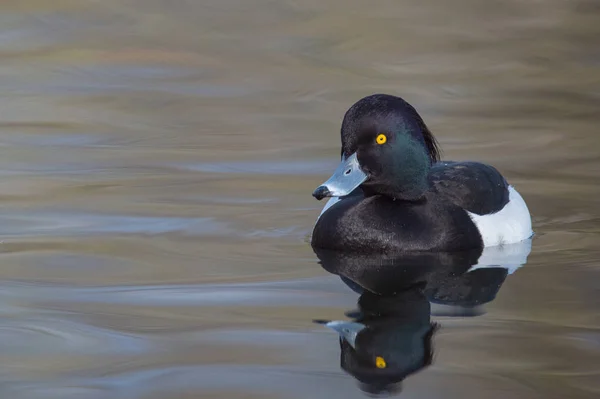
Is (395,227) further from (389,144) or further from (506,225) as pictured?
(506,225)

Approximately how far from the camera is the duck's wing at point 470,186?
23.7 feet

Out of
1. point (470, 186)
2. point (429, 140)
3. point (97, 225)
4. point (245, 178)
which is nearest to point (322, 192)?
point (429, 140)

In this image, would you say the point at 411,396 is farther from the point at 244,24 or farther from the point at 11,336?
Result: the point at 244,24

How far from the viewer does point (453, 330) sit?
215 inches

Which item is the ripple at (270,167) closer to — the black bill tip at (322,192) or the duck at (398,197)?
the duck at (398,197)

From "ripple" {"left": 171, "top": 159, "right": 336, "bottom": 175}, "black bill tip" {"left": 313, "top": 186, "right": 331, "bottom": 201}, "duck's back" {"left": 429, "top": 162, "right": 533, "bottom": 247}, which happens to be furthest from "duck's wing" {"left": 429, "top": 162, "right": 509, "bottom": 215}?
"ripple" {"left": 171, "top": 159, "right": 336, "bottom": 175}

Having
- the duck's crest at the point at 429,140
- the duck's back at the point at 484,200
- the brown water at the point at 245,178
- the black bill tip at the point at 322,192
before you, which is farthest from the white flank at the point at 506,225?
the black bill tip at the point at 322,192

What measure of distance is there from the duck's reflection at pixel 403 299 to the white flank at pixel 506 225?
2.3 inches

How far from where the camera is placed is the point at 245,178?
9.00 metres

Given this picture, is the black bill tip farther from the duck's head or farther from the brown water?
the brown water

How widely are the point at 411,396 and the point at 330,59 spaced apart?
9.48 m

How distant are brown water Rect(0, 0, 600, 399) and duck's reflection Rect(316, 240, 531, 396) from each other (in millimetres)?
94

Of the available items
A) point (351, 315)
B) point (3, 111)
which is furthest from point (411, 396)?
point (3, 111)

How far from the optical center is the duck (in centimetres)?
686
